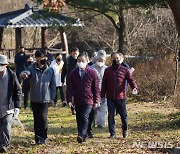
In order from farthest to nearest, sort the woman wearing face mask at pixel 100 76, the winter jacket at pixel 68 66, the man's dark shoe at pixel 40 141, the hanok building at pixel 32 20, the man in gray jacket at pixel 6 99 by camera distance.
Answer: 1. the hanok building at pixel 32 20
2. the winter jacket at pixel 68 66
3. the woman wearing face mask at pixel 100 76
4. the man's dark shoe at pixel 40 141
5. the man in gray jacket at pixel 6 99

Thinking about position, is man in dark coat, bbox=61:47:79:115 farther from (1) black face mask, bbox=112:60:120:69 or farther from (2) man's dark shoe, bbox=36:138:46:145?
(2) man's dark shoe, bbox=36:138:46:145

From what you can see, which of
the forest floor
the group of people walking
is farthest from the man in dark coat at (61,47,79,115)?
the group of people walking

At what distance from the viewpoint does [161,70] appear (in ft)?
66.3

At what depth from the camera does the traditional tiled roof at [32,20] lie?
23.7 meters

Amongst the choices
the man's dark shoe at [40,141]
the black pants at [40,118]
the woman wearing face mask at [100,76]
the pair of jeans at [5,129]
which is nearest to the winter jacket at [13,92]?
the pair of jeans at [5,129]

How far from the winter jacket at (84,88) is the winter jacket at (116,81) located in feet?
2.07

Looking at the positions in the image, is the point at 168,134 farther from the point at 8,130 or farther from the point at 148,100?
the point at 148,100

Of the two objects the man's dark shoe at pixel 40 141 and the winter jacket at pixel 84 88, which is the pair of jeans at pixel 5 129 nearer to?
the man's dark shoe at pixel 40 141

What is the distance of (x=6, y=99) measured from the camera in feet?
31.4

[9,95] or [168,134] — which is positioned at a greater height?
[9,95]

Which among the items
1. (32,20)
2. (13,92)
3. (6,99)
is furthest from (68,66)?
(32,20)

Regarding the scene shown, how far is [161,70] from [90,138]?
30.9 ft

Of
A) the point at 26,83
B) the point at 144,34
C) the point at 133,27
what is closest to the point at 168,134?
the point at 26,83

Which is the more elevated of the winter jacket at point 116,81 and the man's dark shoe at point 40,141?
the winter jacket at point 116,81
